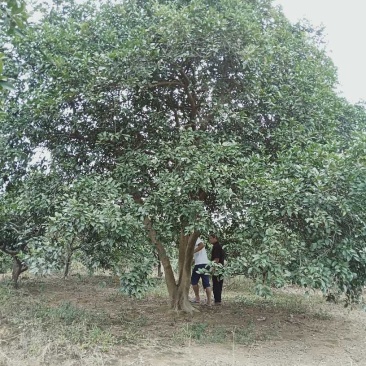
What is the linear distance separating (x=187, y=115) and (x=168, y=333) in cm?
327

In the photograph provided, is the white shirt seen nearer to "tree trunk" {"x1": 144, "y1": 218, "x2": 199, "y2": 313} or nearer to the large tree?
"tree trunk" {"x1": 144, "y1": 218, "x2": 199, "y2": 313}

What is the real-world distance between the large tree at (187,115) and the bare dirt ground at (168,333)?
1.24m

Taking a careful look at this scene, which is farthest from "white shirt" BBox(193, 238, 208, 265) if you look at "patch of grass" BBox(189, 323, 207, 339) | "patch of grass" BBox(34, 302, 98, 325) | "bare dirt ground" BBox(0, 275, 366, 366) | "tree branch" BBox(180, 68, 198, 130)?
"tree branch" BBox(180, 68, 198, 130)

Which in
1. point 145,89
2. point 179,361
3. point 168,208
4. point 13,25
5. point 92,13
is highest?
point 92,13

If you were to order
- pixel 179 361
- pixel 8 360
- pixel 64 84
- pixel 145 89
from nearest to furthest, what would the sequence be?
1. pixel 8 360
2. pixel 179 361
3. pixel 64 84
4. pixel 145 89

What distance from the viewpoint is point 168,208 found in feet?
16.6

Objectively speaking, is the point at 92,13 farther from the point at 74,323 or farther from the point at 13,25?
the point at 74,323

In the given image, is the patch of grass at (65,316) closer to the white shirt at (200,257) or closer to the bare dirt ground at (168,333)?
the bare dirt ground at (168,333)

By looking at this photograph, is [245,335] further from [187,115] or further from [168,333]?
[187,115]

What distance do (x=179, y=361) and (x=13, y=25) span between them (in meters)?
3.85

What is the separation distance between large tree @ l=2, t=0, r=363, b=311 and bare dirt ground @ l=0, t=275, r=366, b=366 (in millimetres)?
1241

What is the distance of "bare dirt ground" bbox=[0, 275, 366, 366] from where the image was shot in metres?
4.82

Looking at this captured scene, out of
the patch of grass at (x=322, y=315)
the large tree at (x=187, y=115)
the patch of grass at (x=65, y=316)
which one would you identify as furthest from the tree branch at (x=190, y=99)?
the patch of grass at (x=322, y=315)

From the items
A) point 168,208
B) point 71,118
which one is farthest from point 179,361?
point 71,118
